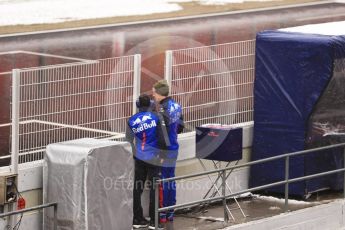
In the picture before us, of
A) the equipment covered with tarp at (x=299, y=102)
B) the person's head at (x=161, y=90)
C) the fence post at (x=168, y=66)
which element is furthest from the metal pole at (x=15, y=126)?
the equipment covered with tarp at (x=299, y=102)

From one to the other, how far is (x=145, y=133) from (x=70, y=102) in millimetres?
1082

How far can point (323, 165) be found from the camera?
1761 centimetres

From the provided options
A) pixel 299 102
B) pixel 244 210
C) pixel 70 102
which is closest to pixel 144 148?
pixel 70 102

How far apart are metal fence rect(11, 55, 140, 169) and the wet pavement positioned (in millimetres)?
1527

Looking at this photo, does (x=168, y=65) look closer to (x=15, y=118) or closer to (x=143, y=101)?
(x=143, y=101)

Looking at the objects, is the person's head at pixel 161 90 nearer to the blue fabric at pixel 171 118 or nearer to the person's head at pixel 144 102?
the blue fabric at pixel 171 118

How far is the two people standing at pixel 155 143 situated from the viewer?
50.1ft

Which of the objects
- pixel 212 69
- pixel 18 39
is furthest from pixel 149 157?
pixel 18 39

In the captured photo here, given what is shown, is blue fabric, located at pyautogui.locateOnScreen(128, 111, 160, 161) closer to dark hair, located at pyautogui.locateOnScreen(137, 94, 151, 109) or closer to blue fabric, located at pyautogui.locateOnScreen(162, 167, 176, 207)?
dark hair, located at pyautogui.locateOnScreen(137, 94, 151, 109)

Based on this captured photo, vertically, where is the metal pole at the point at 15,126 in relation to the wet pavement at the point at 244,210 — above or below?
above

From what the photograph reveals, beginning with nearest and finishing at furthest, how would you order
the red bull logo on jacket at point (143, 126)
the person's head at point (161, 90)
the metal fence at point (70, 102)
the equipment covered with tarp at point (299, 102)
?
the metal fence at point (70, 102) → the red bull logo on jacket at point (143, 126) → the person's head at point (161, 90) → the equipment covered with tarp at point (299, 102)

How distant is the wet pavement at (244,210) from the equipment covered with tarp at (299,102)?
0.62 ft

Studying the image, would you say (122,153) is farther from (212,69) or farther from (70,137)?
(212,69)

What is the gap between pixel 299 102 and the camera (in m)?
17.2
